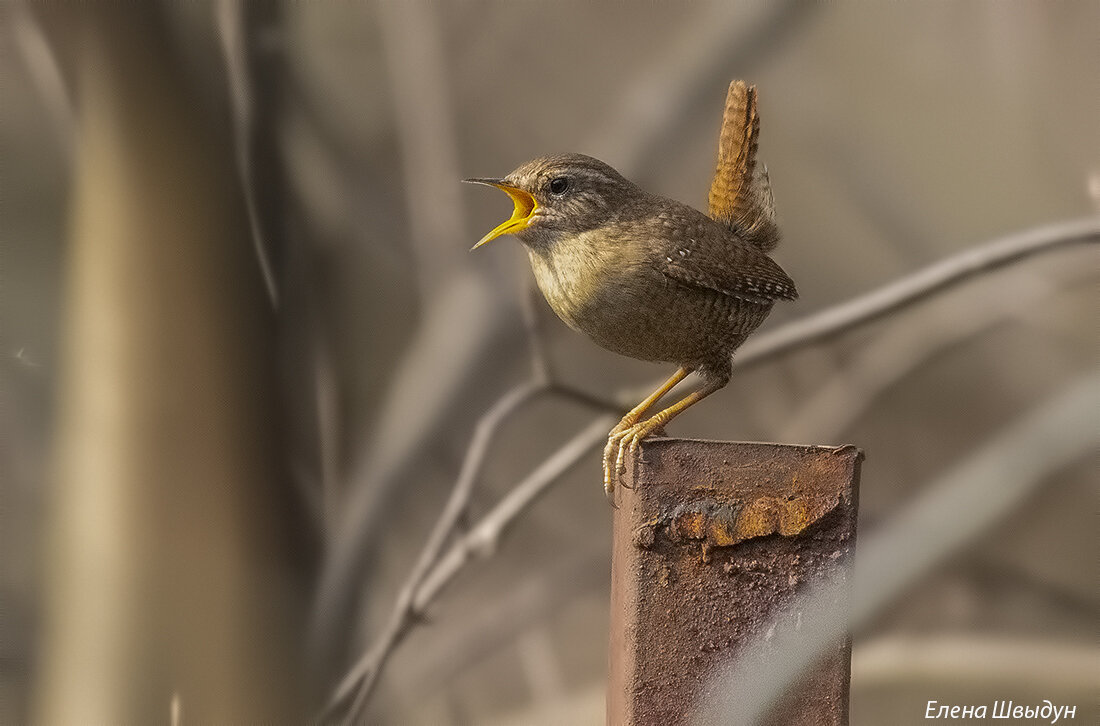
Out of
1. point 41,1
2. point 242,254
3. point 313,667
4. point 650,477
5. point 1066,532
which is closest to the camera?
point 650,477

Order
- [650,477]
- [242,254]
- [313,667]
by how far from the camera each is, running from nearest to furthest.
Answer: [650,477] < [242,254] < [313,667]

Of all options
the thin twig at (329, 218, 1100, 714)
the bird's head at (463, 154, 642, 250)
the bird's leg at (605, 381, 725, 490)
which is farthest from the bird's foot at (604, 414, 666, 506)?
the thin twig at (329, 218, 1100, 714)

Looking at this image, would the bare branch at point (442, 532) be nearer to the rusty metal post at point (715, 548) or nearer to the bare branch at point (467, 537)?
the bare branch at point (467, 537)

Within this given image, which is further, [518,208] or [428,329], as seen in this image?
[428,329]

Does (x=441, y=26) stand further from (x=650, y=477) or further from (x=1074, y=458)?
(x=1074, y=458)

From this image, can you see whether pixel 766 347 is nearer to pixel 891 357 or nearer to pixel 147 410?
pixel 891 357

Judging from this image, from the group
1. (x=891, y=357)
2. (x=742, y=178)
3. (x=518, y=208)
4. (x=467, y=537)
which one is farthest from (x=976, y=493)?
(x=518, y=208)

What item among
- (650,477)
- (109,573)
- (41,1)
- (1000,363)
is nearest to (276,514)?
(109,573)
